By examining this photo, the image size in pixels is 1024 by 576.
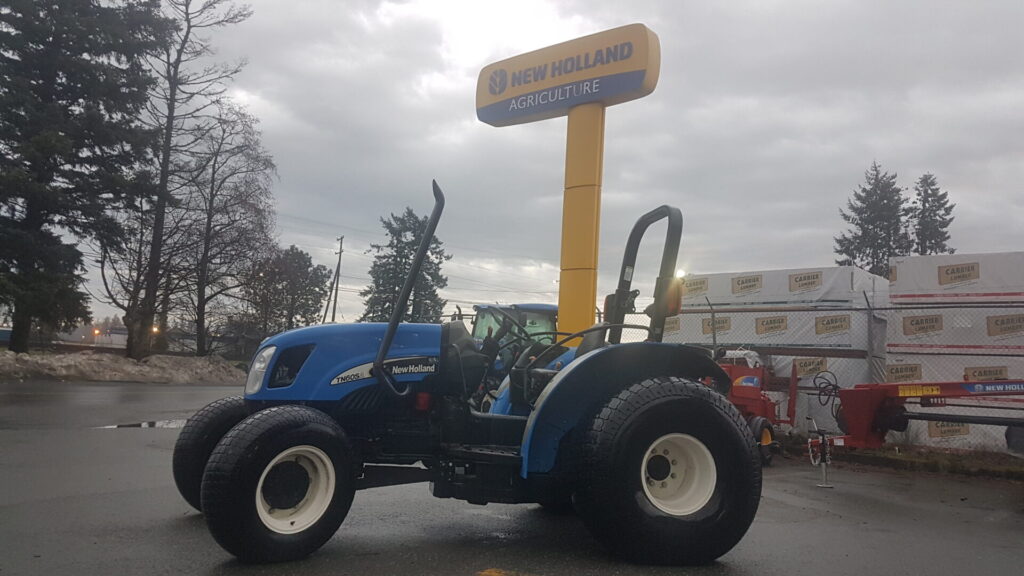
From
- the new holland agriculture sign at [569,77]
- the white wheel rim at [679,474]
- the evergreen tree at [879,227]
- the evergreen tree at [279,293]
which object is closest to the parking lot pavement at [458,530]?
the white wheel rim at [679,474]

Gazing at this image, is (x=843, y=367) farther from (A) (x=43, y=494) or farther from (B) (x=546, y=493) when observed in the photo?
(A) (x=43, y=494)

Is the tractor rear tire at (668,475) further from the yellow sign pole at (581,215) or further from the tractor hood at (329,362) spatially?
the yellow sign pole at (581,215)

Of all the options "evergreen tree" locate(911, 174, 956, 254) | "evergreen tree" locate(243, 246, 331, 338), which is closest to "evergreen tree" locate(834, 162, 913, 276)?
"evergreen tree" locate(911, 174, 956, 254)

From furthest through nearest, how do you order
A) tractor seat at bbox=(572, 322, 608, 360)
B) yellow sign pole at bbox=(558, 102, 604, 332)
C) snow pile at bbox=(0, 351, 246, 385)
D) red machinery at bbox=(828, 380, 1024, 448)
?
snow pile at bbox=(0, 351, 246, 385)
yellow sign pole at bbox=(558, 102, 604, 332)
red machinery at bbox=(828, 380, 1024, 448)
tractor seat at bbox=(572, 322, 608, 360)

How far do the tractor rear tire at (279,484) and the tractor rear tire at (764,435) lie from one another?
6.87 metres

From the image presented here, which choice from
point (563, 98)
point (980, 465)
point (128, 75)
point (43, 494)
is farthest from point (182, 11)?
point (980, 465)

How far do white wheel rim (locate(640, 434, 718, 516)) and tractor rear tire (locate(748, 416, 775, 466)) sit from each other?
Result: 5.61 m

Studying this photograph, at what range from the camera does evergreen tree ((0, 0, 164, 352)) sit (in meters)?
20.9

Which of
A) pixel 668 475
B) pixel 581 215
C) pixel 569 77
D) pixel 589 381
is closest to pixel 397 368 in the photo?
pixel 589 381

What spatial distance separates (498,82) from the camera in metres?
9.25

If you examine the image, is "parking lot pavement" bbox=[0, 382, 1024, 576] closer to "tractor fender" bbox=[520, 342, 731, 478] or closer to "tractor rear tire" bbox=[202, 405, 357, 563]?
"tractor rear tire" bbox=[202, 405, 357, 563]

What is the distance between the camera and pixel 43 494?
586 centimetres

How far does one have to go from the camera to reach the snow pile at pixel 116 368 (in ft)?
63.1

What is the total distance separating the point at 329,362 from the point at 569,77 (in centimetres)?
536
